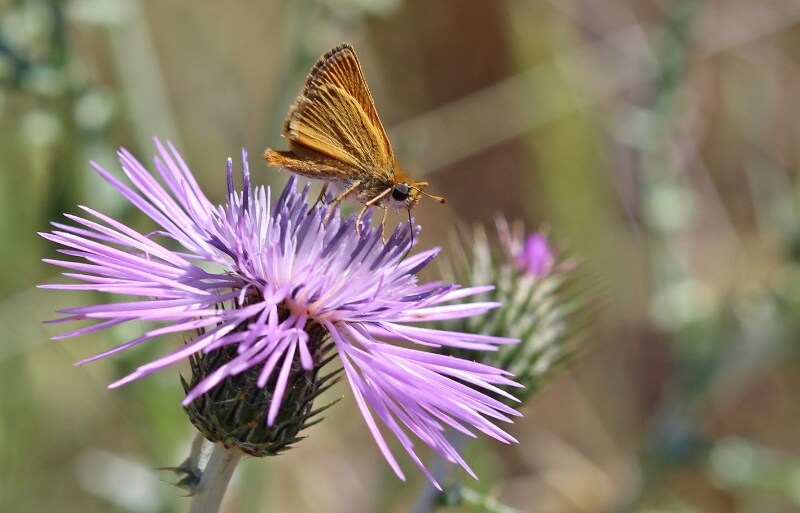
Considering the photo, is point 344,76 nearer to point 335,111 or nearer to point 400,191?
point 335,111

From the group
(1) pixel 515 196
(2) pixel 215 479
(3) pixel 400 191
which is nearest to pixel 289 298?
(2) pixel 215 479

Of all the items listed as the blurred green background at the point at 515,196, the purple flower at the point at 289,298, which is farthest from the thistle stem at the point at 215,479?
the blurred green background at the point at 515,196

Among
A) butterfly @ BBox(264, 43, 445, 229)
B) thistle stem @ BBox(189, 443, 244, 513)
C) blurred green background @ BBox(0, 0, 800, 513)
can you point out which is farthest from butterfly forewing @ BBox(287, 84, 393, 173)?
blurred green background @ BBox(0, 0, 800, 513)

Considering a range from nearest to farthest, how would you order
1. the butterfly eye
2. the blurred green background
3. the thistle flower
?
1. the butterfly eye
2. the thistle flower
3. the blurred green background

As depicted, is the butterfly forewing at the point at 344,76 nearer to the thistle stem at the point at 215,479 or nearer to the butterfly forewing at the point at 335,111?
the butterfly forewing at the point at 335,111

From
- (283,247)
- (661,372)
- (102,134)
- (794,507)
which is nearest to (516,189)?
(661,372)

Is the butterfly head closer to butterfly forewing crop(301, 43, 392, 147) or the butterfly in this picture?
the butterfly
